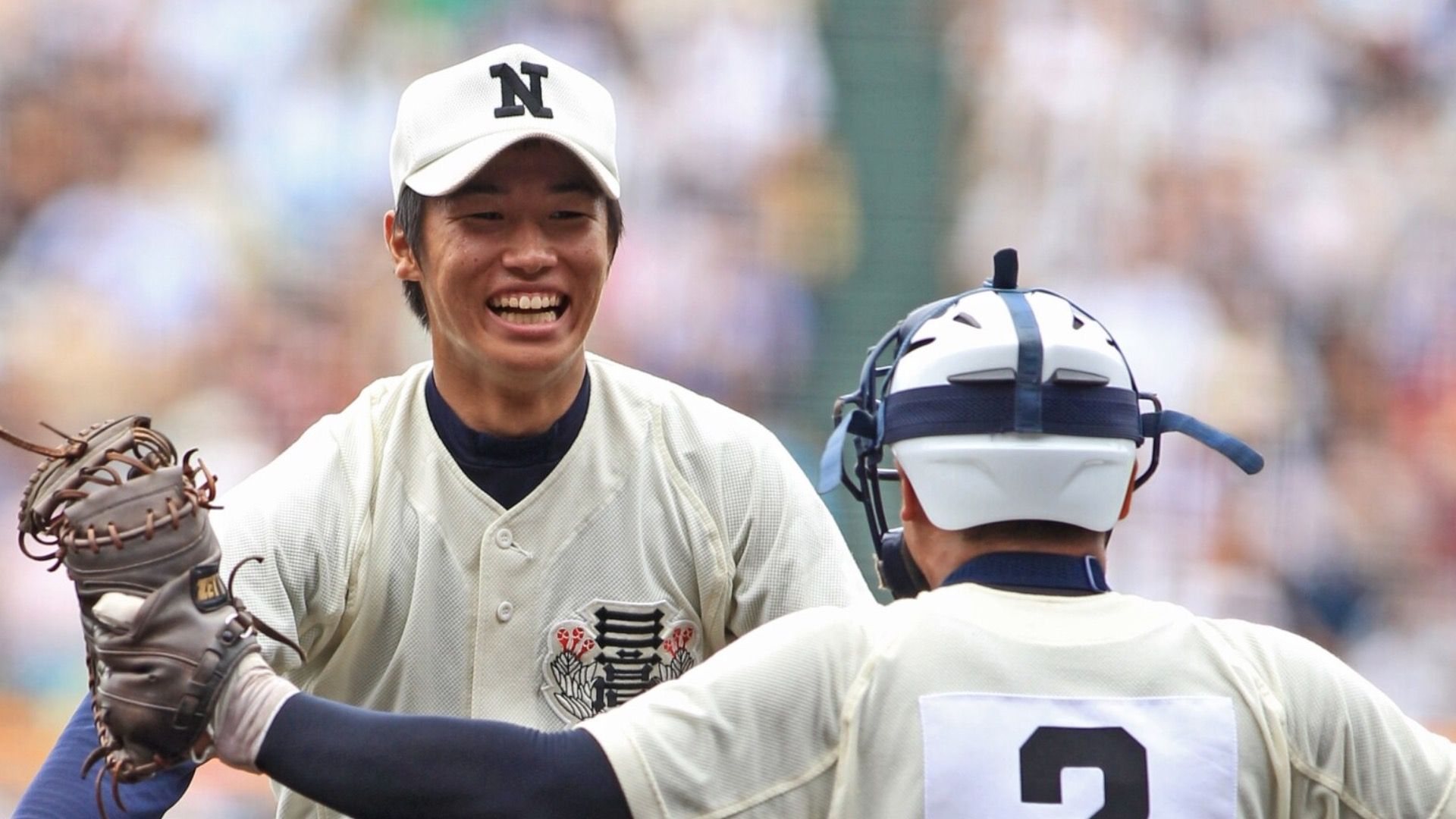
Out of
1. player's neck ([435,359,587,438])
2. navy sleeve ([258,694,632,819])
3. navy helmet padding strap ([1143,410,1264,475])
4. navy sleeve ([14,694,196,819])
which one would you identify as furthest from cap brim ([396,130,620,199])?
navy sleeve ([258,694,632,819])

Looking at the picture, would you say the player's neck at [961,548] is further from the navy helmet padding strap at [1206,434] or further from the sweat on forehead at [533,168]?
the sweat on forehead at [533,168]

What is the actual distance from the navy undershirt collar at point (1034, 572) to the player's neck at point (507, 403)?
112 cm

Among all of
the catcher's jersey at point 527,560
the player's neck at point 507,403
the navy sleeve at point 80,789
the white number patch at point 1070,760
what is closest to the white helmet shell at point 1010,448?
the white number patch at point 1070,760

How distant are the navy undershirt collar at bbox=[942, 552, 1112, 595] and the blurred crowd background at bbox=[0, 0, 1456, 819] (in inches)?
184

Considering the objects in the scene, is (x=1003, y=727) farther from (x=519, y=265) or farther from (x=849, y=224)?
(x=849, y=224)

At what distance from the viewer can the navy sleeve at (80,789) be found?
2.93 m

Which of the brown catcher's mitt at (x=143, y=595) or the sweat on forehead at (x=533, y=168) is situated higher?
the sweat on forehead at (x=533, y=168)

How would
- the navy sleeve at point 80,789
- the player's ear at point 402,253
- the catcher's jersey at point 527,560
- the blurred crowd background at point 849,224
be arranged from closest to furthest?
1. the navy sleeve at point 80,789
2. the catcher's jersey at point 527,560
3. the player's ear at point 402,253
4. the blurred crowd background at point 849,224

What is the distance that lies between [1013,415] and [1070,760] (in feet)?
1.46

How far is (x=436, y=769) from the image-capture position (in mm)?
2328

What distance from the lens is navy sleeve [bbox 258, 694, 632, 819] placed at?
232 centimetres

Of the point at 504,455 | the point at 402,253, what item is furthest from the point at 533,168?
the point at 504,455

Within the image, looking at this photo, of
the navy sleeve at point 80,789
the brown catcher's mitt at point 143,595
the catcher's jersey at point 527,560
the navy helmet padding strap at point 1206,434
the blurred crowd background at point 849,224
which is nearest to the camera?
the brown catcher's mitt at point 143,595

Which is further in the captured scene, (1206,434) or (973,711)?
(1206,434)
